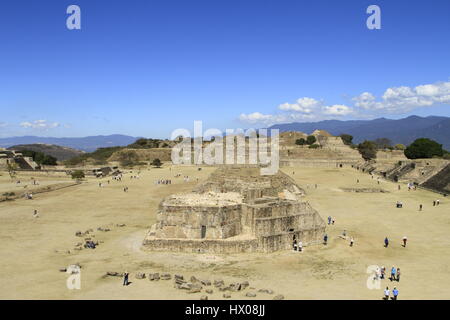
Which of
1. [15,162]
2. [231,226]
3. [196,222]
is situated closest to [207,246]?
[196,222]

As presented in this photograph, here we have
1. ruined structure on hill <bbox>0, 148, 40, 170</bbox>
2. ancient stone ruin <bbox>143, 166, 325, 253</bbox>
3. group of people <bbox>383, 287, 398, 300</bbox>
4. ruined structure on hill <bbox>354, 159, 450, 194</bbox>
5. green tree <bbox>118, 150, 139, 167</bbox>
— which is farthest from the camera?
green tree <bbox>118, 150, 139, 167</bbox>

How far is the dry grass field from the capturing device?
1598 centimetres

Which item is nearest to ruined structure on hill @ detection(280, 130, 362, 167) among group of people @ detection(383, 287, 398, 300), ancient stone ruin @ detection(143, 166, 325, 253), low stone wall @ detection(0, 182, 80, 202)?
low stone wall @ detection(0, 182, 80, 202)

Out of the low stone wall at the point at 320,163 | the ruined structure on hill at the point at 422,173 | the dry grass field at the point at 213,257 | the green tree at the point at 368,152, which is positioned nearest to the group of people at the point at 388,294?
the dry grass field at the point at 213,257

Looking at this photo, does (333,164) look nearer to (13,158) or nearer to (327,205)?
(327,205)

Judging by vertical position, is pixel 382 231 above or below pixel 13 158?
below

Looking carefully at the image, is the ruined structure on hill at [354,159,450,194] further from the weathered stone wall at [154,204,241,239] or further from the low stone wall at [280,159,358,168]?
the weathered stone wall at [154,204,241,239]

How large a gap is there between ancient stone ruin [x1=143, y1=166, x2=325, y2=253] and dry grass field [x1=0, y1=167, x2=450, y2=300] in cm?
73

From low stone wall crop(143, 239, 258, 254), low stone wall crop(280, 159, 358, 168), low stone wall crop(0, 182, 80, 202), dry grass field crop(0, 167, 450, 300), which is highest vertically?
low stone wall crop(280, 159, 358, 168)

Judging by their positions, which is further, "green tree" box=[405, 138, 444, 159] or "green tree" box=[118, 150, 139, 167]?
"green tree" box=[118, 150, 139, 167]

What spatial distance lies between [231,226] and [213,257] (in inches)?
98.0
